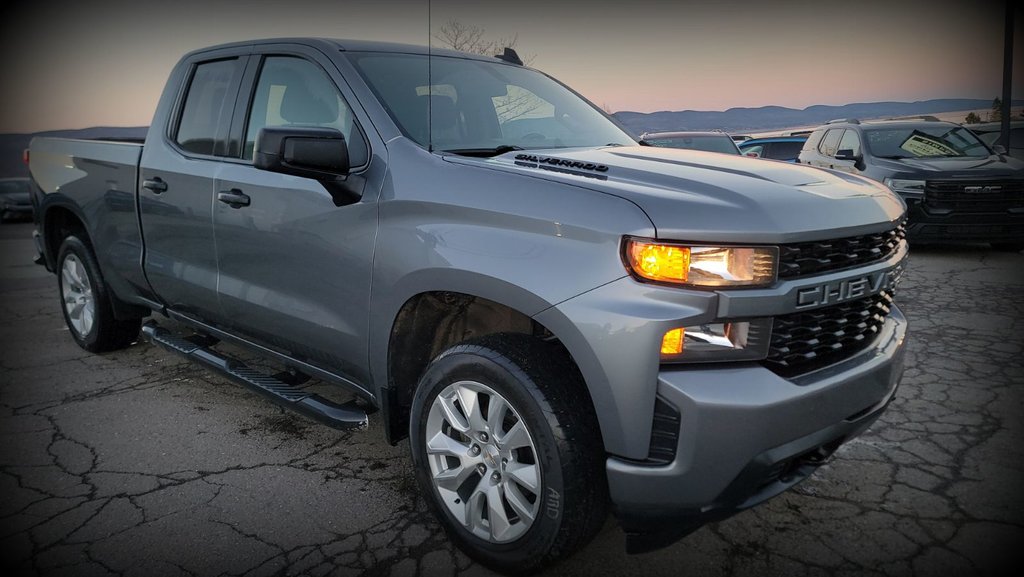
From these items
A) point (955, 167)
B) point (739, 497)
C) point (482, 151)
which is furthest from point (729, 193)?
point (955, 167)

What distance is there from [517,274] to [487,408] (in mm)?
505

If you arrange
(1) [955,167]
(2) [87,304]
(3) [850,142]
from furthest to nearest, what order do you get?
(3) [850,142], (1) [955,167], (2) [87,304]

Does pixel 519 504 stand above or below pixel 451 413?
below

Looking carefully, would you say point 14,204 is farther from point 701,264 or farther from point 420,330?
point 701,264

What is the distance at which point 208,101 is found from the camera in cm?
376

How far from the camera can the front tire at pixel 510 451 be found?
208 centimetres

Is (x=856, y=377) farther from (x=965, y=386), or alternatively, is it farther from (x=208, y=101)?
(x=208, y=101)

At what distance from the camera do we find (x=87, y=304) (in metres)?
4.88

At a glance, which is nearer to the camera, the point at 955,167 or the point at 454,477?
the point at 454,477

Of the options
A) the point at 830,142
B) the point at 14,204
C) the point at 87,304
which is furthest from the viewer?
the point at 14,204

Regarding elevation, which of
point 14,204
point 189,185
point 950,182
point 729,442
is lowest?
point 14,204

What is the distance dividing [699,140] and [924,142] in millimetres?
3405

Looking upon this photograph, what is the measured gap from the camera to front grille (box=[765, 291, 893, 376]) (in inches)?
79.9

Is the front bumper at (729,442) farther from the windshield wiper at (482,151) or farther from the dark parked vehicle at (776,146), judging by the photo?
the dark parked vehicle at (776,146)
